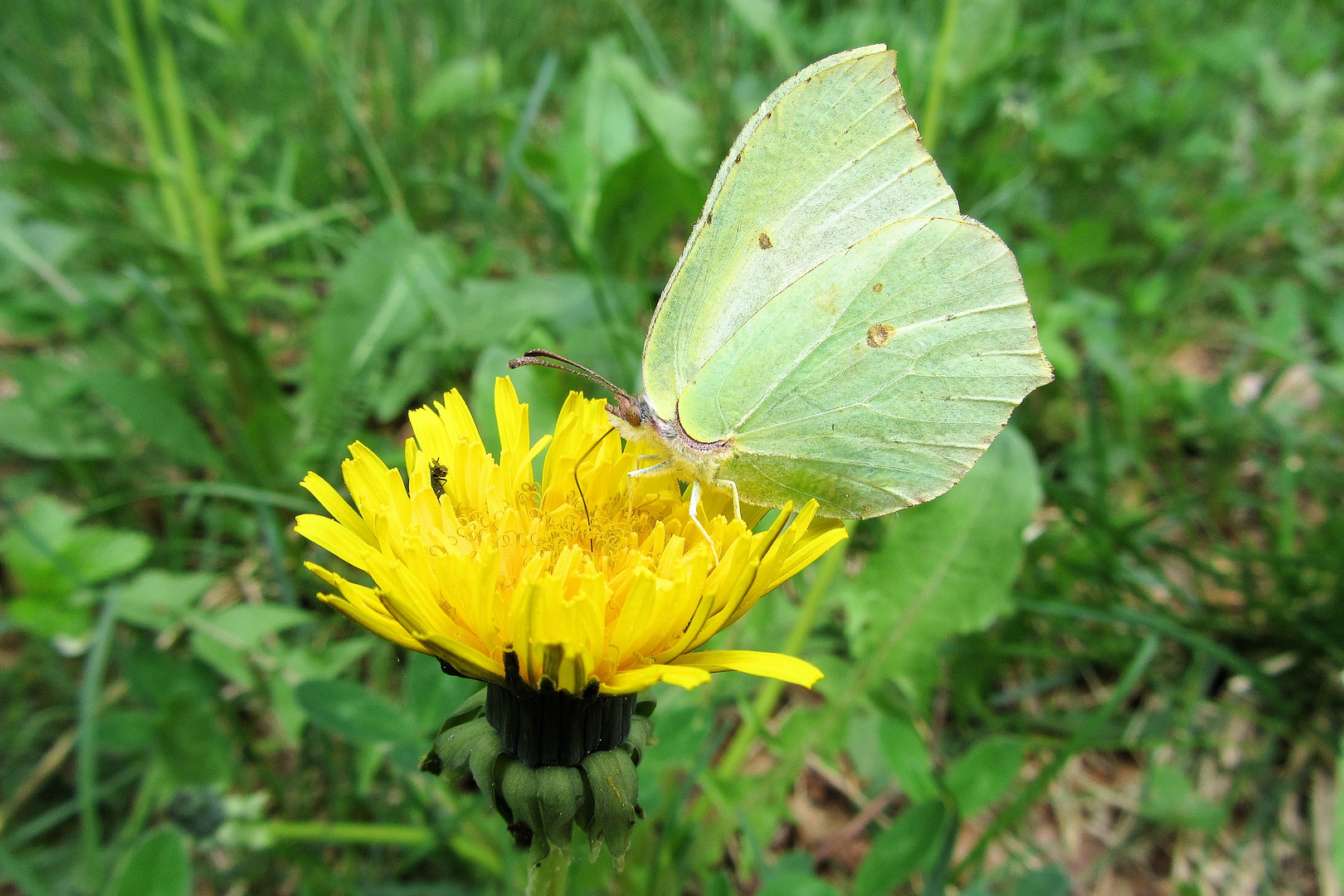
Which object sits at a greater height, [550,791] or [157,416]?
→ [157,416]

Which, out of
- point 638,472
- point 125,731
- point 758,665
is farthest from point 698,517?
point 125,731

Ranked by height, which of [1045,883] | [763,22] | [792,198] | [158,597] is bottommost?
[1045,883]

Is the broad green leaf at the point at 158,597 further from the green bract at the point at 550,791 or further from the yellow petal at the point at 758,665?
the yellow petal at the point at 758,665

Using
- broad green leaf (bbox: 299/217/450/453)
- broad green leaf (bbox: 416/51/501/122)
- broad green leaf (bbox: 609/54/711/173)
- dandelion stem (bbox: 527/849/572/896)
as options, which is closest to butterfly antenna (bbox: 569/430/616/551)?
dandelion stem (bbox: 527/849/572/896)

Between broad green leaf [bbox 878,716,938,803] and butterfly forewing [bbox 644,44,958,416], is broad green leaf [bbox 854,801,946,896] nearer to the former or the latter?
broad green leaf [bbox 878,716,938,803]

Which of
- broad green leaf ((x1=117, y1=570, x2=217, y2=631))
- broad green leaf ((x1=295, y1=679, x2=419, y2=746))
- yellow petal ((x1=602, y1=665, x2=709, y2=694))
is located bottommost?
broad green leaf ((x1=295, y1=679, x2=419, y2=746))

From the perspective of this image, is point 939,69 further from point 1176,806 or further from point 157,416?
point 157,416

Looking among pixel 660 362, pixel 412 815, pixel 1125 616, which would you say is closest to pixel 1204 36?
pixel 1125 616

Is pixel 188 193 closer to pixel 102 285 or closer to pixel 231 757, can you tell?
pixel 102 285
